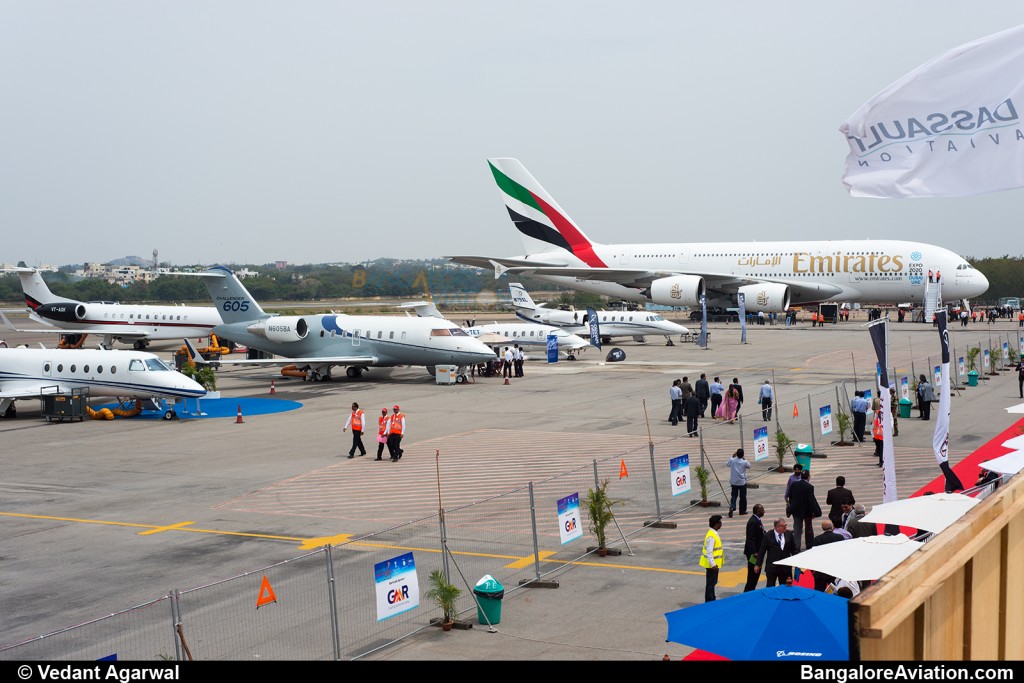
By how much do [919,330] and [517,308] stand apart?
26053 millimetres

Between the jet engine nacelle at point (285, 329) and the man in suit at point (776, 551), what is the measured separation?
32.8 m

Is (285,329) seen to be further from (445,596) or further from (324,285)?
(324,285)

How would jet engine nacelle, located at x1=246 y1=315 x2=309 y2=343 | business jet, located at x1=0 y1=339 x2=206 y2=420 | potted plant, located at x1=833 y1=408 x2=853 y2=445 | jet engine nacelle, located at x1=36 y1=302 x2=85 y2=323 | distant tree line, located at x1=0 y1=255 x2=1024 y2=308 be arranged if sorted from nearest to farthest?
potted plant, located at x1=833 y1=408 x2=853 y2=445 → business jet, located at x1=0 y1=339 x2=206 y2=420 → jet engine nacelle, located at x1=246 y1=315 x2=309 y2=343 → jet engine nacelle, located at x1=36 y1=302 x2=85 y2=323 → distant tree line, located at x1=0 y1=255 x2=1024 y2=308

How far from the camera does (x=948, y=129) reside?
34.9 ft

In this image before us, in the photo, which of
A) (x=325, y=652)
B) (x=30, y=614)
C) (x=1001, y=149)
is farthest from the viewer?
(x=30, y=614)

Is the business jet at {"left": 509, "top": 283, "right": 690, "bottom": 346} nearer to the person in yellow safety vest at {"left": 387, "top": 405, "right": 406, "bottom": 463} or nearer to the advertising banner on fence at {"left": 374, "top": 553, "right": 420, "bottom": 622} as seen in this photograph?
the person in yellow safety vest at {"left": 387, "top": 405, "right": 406, "bottom": 463}

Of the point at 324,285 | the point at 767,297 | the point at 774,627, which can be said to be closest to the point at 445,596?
the point at 774,627

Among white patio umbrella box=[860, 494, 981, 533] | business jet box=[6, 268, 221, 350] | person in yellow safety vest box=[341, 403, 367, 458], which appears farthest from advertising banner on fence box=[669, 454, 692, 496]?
business jet box=[6, 268, 221, 350]

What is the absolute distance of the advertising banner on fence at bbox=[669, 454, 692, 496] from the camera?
59.7ft

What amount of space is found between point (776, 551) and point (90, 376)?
90.8 ft

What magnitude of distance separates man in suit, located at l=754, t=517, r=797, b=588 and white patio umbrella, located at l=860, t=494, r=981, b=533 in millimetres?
2363

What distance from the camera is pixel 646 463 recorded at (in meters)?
19.4

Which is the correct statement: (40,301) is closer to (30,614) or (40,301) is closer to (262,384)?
(262,384)

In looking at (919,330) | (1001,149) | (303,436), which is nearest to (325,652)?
(1001,149)
